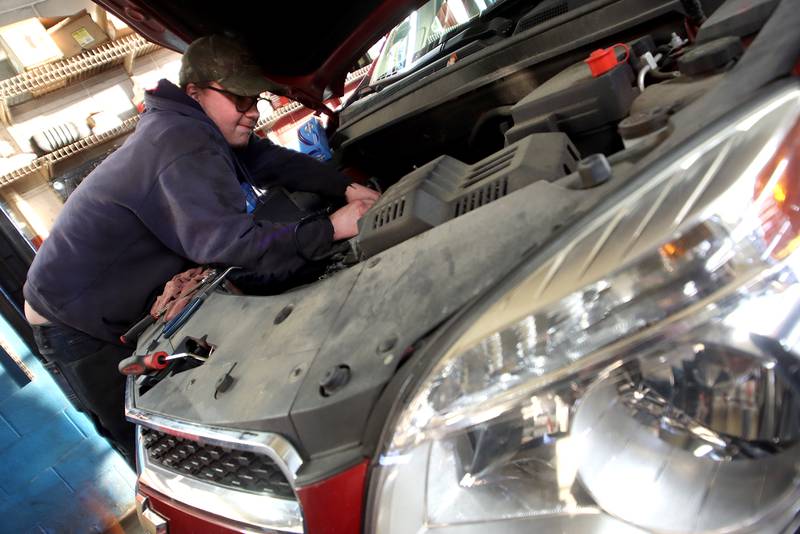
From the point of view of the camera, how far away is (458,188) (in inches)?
38.7

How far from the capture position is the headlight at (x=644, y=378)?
0.54 metres

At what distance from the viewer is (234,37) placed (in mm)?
1801

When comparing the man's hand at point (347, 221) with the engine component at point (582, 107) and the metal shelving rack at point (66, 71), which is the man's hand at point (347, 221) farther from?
the metal shelving rack at point (66, 71)

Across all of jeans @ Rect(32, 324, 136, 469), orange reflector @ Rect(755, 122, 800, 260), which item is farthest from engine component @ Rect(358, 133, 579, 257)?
jeans @ Rect(32, 324, 136, 469)

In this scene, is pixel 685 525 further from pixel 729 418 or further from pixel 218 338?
pixel 218 338

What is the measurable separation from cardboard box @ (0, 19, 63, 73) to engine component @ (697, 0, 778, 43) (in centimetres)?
344

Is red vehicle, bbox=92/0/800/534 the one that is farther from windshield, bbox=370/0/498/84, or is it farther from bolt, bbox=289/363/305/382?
windshield, bbox=370/0/498/84

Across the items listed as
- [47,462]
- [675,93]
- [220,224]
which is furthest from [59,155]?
[675,93]

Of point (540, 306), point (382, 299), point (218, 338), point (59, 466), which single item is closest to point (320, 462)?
point (382, 299)

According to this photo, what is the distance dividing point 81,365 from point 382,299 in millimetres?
1605

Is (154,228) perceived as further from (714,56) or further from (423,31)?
(714,56)

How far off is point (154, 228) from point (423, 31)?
4.24ft

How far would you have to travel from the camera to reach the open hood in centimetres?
167

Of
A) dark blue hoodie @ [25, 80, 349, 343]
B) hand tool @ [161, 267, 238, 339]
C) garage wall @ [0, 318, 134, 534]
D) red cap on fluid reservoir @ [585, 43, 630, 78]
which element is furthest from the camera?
garage wall @ [0, 318, 134, 534]
